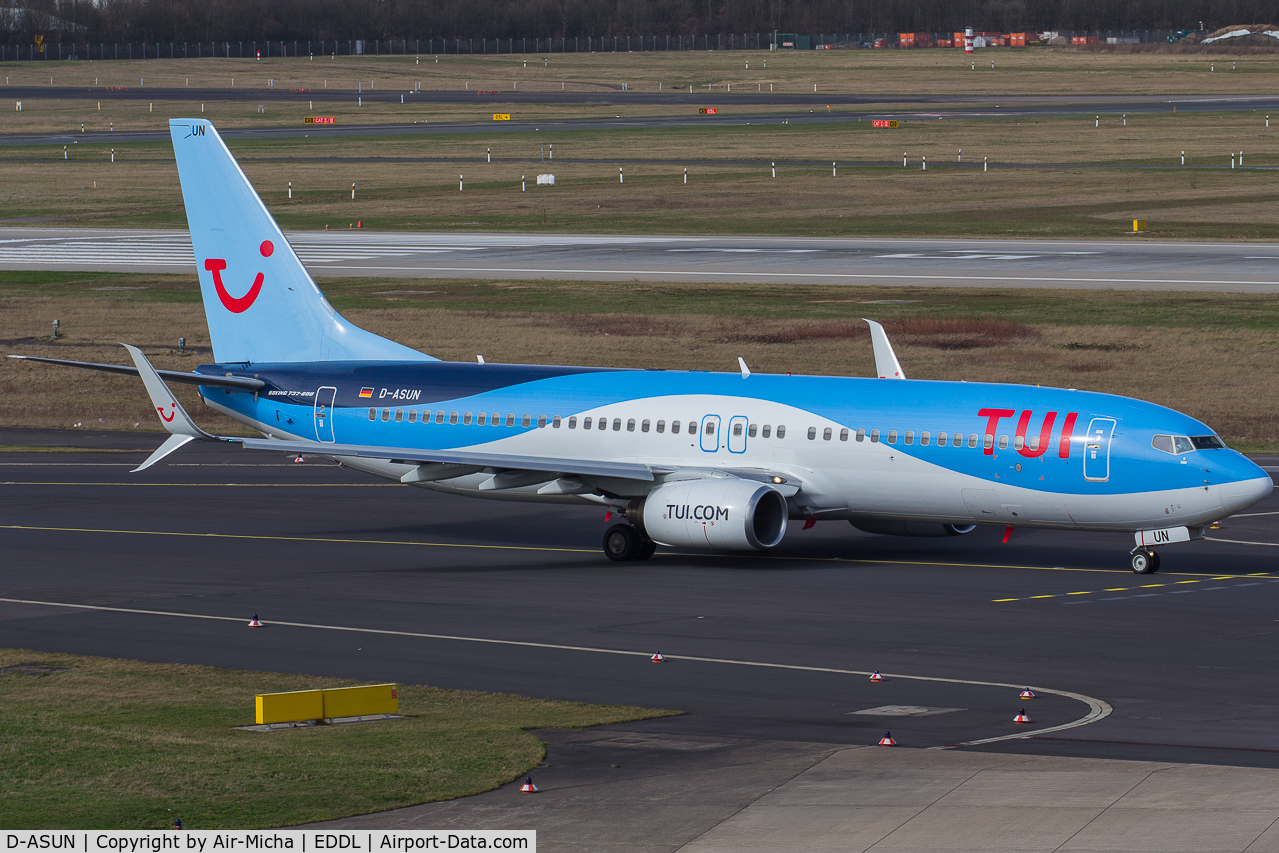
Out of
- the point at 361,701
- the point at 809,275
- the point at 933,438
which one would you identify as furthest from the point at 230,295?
the point at 809,275

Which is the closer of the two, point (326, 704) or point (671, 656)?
point (326, 704)

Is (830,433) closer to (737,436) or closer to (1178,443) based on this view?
(737,436)

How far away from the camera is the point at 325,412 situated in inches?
1758

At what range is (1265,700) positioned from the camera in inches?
1033

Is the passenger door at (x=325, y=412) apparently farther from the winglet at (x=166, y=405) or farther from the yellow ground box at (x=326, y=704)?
the yellow ground box at (x=326, y=704)

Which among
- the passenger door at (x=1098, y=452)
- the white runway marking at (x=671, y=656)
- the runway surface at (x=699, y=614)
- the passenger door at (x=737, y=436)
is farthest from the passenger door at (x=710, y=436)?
the white runway marking at (x=671, y=656)

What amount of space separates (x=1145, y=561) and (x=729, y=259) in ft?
200

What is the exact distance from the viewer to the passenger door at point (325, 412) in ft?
146

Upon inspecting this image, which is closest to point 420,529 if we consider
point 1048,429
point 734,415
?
point 734,415

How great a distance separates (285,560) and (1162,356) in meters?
39.6

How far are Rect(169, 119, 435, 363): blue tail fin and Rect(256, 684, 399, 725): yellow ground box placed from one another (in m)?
21.3

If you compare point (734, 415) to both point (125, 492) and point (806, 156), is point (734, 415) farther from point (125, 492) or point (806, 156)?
point (806, 156)

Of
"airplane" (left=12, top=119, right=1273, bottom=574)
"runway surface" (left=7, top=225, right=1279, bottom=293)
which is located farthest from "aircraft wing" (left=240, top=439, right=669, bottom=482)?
"runway surface" (left=7, top=225, right=1279, bottom=293)

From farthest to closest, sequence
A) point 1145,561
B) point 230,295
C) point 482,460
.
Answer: point 230,295 → point 482,460 → point 1145,561
